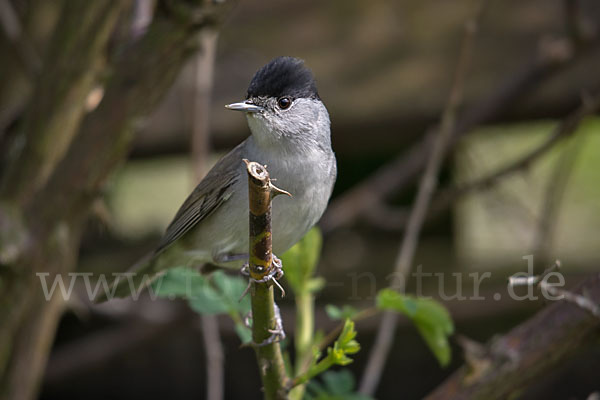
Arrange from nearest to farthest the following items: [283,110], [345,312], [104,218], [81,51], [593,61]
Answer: [345,312]
[283,110]
[81,51]
[104,218]
[593,61]

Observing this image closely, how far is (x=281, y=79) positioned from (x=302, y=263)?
1.92 ft

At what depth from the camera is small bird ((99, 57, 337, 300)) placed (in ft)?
7.77

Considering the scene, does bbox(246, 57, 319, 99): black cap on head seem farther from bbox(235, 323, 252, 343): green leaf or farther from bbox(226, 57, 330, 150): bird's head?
bbox(235, 323, 252, 343): green leaf

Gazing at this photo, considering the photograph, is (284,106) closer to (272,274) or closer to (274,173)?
(274,173)

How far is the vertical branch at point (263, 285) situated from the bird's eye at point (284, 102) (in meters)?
0.79

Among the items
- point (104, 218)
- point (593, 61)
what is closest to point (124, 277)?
point (104, 218)

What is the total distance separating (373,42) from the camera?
4031 mm

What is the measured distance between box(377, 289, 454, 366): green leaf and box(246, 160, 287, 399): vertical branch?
316 millimetres

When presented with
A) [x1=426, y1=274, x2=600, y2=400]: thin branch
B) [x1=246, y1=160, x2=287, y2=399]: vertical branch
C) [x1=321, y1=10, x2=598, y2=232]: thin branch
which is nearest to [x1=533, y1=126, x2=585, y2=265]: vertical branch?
[x1=321, y1=10, x2=598, y2=232]: thin branch

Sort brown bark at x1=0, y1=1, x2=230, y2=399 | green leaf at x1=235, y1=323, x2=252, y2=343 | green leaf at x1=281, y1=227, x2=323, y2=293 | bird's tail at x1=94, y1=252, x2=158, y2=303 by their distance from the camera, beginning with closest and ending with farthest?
green leaf at x1=235, y1=323, x2=252, y2=343 → green leaf at x1=281, y1=227, x2=323, y2=293 → brown bark at x1=0, y1=1, x2=230, y2=399 → bird's tail at x1=94, y1=252, x2=158, y2=303

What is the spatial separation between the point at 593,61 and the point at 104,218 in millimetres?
2628

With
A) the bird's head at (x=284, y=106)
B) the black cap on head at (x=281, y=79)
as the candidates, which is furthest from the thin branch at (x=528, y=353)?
the black cap on head at (x=281, y=79)

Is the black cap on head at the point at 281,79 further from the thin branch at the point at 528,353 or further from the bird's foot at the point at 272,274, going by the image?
the thin branch at the point at 528,353

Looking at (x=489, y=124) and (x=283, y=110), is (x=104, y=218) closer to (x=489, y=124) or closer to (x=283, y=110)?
(x=283, y=110)
